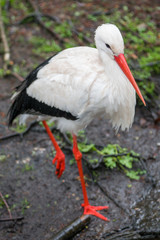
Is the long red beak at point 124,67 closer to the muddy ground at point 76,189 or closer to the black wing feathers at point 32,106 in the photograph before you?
the black wing feathers at point 32,106

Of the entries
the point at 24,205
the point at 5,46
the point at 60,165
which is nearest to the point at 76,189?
the point at 60,165

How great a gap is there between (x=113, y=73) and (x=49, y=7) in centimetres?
461

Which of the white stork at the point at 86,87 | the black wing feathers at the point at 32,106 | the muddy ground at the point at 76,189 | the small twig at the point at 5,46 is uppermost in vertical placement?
the white stork at the point at 86,87

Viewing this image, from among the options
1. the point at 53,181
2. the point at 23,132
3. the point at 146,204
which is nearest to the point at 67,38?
the point at 23,132

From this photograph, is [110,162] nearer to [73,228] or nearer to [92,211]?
[92,211]

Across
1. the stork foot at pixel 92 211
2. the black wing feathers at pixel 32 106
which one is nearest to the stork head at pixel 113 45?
the black wing feathers at pixel 32 106

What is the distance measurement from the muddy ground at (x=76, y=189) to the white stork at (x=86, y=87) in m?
0.22

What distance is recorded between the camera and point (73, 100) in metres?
3.36

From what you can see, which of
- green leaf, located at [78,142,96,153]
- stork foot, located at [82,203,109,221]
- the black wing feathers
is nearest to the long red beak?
the black wing feathers

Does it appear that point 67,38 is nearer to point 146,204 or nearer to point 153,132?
point 153,132

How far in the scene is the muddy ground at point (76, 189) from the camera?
358 cm

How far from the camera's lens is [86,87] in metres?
3.23

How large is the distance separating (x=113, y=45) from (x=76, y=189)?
179 cm

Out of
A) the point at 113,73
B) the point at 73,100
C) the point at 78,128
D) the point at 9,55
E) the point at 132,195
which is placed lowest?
the point at 132,195
